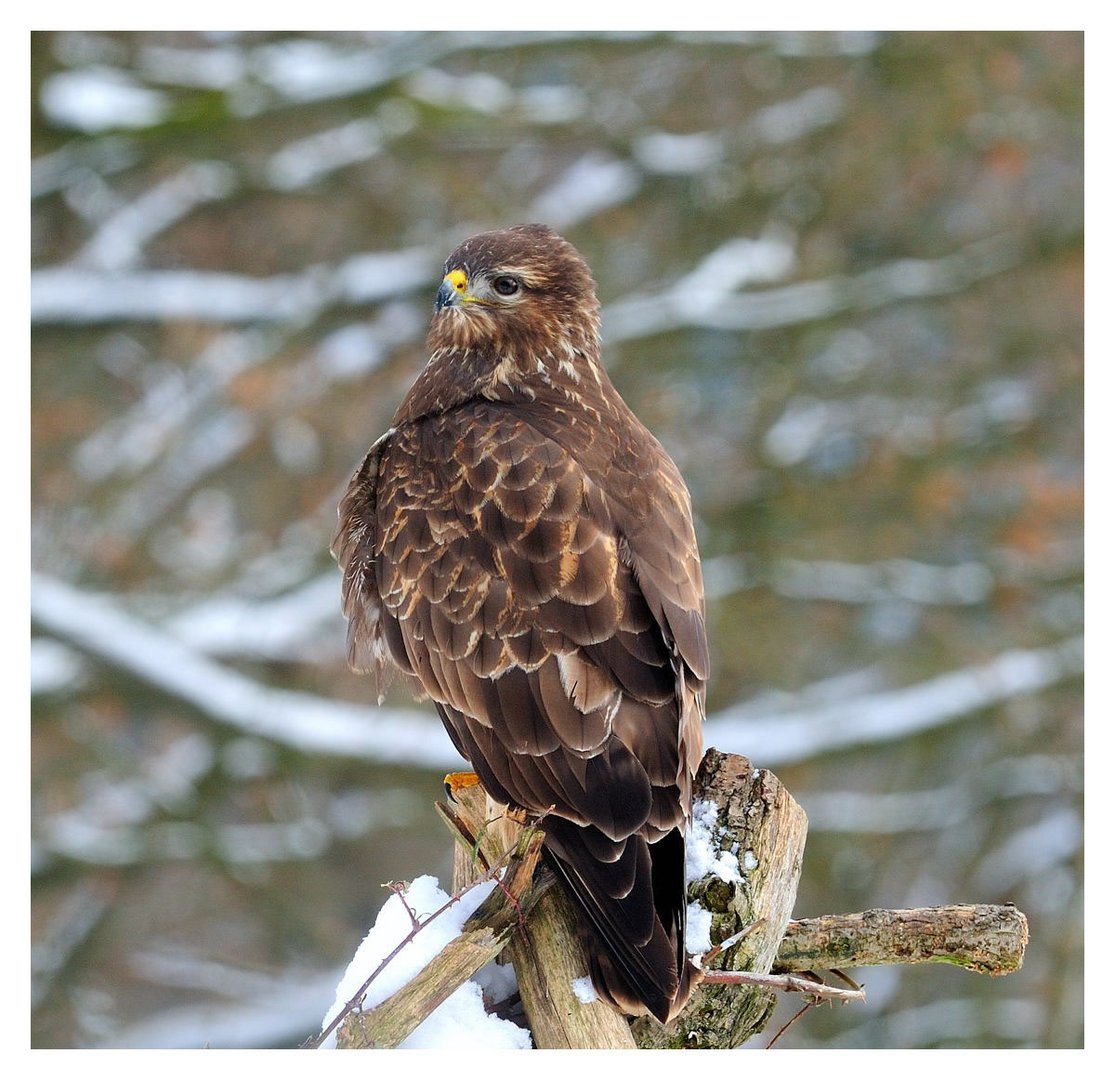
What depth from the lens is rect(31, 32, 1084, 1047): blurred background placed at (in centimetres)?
723

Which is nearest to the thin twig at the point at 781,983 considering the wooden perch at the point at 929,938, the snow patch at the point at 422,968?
the wooden perch at the point at 929,938

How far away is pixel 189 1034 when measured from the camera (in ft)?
22.2

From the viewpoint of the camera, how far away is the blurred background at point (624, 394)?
23.7 ft

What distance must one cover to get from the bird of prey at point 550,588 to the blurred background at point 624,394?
129 inches

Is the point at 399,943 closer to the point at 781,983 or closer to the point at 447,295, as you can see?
the point at 781,983

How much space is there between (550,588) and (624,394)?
4676 mm

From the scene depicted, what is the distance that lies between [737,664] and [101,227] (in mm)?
4247

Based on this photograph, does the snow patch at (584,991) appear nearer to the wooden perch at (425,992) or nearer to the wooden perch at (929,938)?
Result: the wooden perch at (425,992)

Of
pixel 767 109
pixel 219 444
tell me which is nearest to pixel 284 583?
pixel 219 444

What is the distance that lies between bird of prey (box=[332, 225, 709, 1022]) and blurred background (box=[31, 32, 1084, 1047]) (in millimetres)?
3270

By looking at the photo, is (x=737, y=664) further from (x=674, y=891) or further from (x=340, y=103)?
(x=674, y=891)

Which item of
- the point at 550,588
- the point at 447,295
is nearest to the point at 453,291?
the point at 447,295

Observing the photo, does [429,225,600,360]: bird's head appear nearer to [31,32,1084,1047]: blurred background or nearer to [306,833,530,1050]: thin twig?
[306,833,530,1050]: thin twig

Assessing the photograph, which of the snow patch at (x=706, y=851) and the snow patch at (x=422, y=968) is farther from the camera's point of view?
the snow patch at (x=706, y=851)
